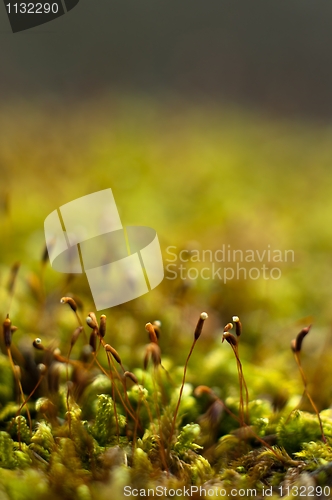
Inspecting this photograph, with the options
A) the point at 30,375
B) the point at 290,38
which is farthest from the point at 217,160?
the point at 290,38

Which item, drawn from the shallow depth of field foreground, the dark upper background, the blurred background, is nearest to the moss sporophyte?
the shallow depth of field foreground

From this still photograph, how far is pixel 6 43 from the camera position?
2346mm

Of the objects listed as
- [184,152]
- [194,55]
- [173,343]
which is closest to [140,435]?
[173,343]

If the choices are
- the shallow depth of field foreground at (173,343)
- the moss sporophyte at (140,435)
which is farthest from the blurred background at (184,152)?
the moss sporophyte at (140,435)

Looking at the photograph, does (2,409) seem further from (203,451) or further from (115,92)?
(115,92)

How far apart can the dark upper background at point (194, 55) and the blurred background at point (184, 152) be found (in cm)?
2

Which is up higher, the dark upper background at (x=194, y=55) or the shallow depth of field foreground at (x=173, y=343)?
the dark upper background at (x=194, y=55)

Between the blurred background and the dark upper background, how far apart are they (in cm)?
2

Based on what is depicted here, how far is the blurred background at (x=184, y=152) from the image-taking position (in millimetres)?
968

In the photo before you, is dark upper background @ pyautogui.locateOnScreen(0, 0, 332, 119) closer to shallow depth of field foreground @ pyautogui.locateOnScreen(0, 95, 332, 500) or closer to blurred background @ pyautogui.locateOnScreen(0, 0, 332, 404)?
blurred background @ pyautogui.locateOnScreen(0, 0, 332, 404)

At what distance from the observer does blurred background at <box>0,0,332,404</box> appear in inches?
38.1

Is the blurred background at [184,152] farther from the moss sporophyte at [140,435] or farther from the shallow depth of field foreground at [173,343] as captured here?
the moss sporophyte at [140,435]

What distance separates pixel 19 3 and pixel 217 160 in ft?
5.44

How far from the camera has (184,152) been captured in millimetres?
2576
